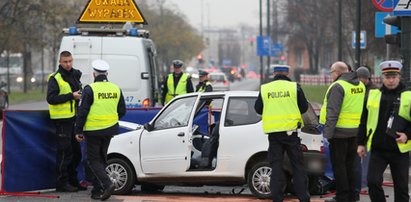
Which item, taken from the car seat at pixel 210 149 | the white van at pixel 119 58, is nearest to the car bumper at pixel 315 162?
the car seat at pixel 210 149

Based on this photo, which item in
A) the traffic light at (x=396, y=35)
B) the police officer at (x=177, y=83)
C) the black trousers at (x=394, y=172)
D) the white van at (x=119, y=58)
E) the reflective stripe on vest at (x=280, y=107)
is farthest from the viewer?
the police officer at (x=177, y=83)

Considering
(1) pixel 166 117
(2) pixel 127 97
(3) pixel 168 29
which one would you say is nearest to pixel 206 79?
(2) pixel 127 97

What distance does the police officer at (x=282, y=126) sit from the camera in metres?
9.49

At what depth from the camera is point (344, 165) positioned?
9.90m

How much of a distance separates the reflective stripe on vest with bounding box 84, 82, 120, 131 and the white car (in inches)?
25.7

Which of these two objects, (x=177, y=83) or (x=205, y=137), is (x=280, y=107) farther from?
(x=177, y=83)

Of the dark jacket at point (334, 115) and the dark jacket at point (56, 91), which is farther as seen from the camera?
the dark jacket at point (56, 91)

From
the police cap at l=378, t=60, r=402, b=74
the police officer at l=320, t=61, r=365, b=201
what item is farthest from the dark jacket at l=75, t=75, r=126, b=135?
the police cap at l=378, t=60, r=402, b=74

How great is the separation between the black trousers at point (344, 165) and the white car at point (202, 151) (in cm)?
47

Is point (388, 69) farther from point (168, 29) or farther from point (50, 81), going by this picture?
point (168, 29)

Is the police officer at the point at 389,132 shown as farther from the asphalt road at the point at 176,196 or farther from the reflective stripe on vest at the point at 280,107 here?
the asphalt road at the point at 176,196

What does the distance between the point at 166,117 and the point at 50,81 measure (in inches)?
62.6

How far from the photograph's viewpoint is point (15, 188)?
35.3 ft

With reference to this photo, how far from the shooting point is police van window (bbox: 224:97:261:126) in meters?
10.6
